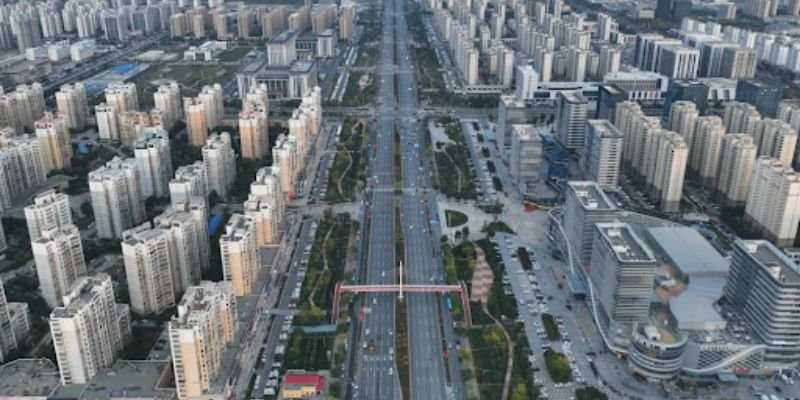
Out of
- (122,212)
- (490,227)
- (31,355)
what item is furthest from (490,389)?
(122,212)

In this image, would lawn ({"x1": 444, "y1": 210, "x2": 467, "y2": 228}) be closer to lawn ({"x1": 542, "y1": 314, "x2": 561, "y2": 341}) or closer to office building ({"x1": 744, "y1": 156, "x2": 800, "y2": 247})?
lawn ({"x1": 542, "y1": 314, "x2": 561, "y2": 341})

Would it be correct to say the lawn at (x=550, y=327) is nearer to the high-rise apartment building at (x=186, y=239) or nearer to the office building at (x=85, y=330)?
the high-rise apartment building at (x=186, y=239)

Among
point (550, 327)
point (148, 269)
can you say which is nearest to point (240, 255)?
point (148, 269)

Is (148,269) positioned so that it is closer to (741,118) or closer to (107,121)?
(107,121)

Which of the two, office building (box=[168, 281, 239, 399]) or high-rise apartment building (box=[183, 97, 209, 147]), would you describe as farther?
high-rise apartment building (box=[183, 97, 209, 147])

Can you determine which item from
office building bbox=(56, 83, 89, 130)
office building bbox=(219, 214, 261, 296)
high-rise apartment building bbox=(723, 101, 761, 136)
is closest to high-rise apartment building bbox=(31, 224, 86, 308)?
office building bbox=(219, 214, 261, 296)

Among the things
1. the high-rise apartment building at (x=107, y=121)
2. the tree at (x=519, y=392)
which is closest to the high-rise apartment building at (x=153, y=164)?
the high-rise apartment building at (x=107, y=121)
